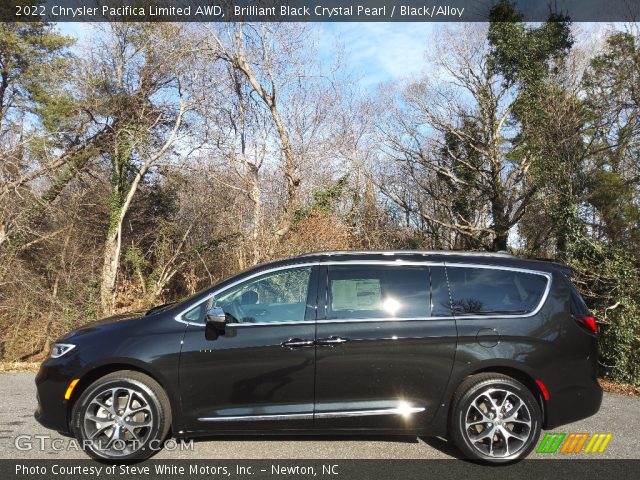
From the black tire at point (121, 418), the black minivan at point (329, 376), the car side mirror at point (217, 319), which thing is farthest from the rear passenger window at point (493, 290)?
the black tire at point (121, 418)

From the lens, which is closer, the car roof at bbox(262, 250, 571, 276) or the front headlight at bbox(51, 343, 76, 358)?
the front headlight at bbox(51, 343, 76, 358)

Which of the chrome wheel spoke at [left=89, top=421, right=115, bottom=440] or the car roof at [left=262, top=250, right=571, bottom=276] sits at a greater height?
the car roof at [left=262, top=250, right=571, bottom=276]

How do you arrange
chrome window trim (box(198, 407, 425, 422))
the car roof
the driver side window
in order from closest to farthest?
1. chrome window trim (box(198, 407, 425, 422))
2. the driver side window
3. the car roof

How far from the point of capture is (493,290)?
4.38 metres

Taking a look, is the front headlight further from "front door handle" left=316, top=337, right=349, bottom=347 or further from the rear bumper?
the rear bumper

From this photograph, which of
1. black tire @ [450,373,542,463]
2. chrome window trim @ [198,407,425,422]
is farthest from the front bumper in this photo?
black tire @ [450,373,542,463]

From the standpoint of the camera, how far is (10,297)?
1456 cm

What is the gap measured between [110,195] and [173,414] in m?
16.8

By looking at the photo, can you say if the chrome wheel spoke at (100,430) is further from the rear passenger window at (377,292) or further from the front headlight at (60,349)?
the rear passenger window at (377,292)

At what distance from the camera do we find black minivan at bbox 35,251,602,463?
13.4 ft

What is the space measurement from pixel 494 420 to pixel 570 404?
0.68 m

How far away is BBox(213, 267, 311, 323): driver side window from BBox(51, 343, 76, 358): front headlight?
1287mm

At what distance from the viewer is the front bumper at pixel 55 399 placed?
4121 millimetres

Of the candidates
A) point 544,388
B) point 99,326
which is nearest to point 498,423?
point 544,388
